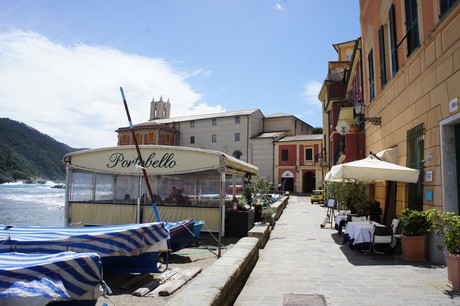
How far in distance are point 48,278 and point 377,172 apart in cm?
709

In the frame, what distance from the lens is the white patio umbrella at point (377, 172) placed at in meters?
7.84

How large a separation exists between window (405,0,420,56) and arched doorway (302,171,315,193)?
39.2m

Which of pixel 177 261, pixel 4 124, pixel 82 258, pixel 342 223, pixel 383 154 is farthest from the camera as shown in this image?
pixel 4 124

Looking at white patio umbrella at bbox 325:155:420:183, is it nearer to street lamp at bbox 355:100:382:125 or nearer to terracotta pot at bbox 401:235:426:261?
terracotta pot at bbox 401:235:426:261

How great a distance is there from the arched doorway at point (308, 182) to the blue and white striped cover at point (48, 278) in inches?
1748

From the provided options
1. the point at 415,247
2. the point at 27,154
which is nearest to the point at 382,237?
the point at 415,247

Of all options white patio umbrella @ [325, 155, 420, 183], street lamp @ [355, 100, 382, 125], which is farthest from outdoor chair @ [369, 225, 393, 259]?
street lamp @ [355, 100, 382, 125]

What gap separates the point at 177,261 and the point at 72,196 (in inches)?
284

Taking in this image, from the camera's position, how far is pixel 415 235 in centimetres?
711

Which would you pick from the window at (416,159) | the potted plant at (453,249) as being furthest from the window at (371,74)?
the potted plant at (453,249)

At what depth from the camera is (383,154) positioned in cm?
1005

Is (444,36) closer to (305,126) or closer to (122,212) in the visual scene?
(122,212)

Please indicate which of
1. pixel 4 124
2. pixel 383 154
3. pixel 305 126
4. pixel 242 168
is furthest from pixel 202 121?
pixel 4 124

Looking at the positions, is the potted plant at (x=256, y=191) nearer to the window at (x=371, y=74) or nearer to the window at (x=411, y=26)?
the window at (x=371, y=74)
